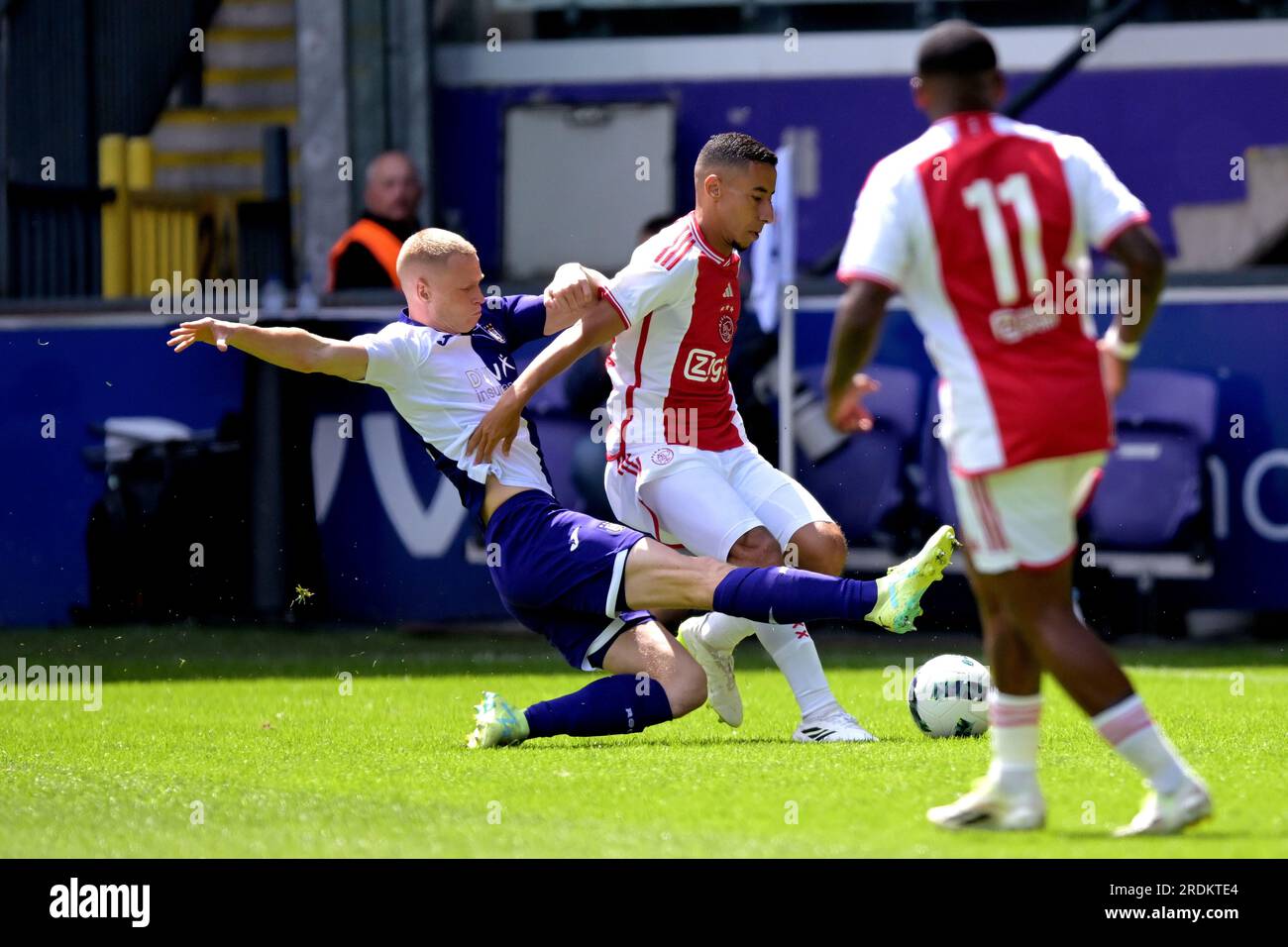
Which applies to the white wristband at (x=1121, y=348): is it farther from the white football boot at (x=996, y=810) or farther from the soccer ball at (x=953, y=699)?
the soccer ball at (x=953, y=699)

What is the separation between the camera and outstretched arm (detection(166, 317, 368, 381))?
6.56 meters

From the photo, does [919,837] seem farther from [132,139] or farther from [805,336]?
[132,139]

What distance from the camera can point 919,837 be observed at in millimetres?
5039

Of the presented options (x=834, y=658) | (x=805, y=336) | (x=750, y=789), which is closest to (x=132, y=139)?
(x=805, y=336)

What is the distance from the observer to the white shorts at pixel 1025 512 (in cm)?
496

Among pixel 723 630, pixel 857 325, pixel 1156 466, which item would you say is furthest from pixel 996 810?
pixel 1156 466

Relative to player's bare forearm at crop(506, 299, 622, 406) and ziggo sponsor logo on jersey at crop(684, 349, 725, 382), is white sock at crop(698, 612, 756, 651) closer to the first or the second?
ziggo sponsor logo on jersey at crop(684, 349, 725, 382)

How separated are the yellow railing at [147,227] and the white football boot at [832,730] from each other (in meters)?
7.56

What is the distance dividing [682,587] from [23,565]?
7008 mm

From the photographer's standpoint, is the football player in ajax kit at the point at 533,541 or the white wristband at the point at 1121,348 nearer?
the white wristband at the point at 1121,348

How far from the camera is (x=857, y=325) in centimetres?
498

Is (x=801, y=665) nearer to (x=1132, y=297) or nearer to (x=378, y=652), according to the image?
(x=1132, y=297)

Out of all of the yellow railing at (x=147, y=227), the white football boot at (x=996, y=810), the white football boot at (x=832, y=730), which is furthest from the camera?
the yellow railing at (x=147, y=227)

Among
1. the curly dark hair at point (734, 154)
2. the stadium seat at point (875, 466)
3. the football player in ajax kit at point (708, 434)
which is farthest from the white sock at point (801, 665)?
the stadium seat at point (875, 466)
